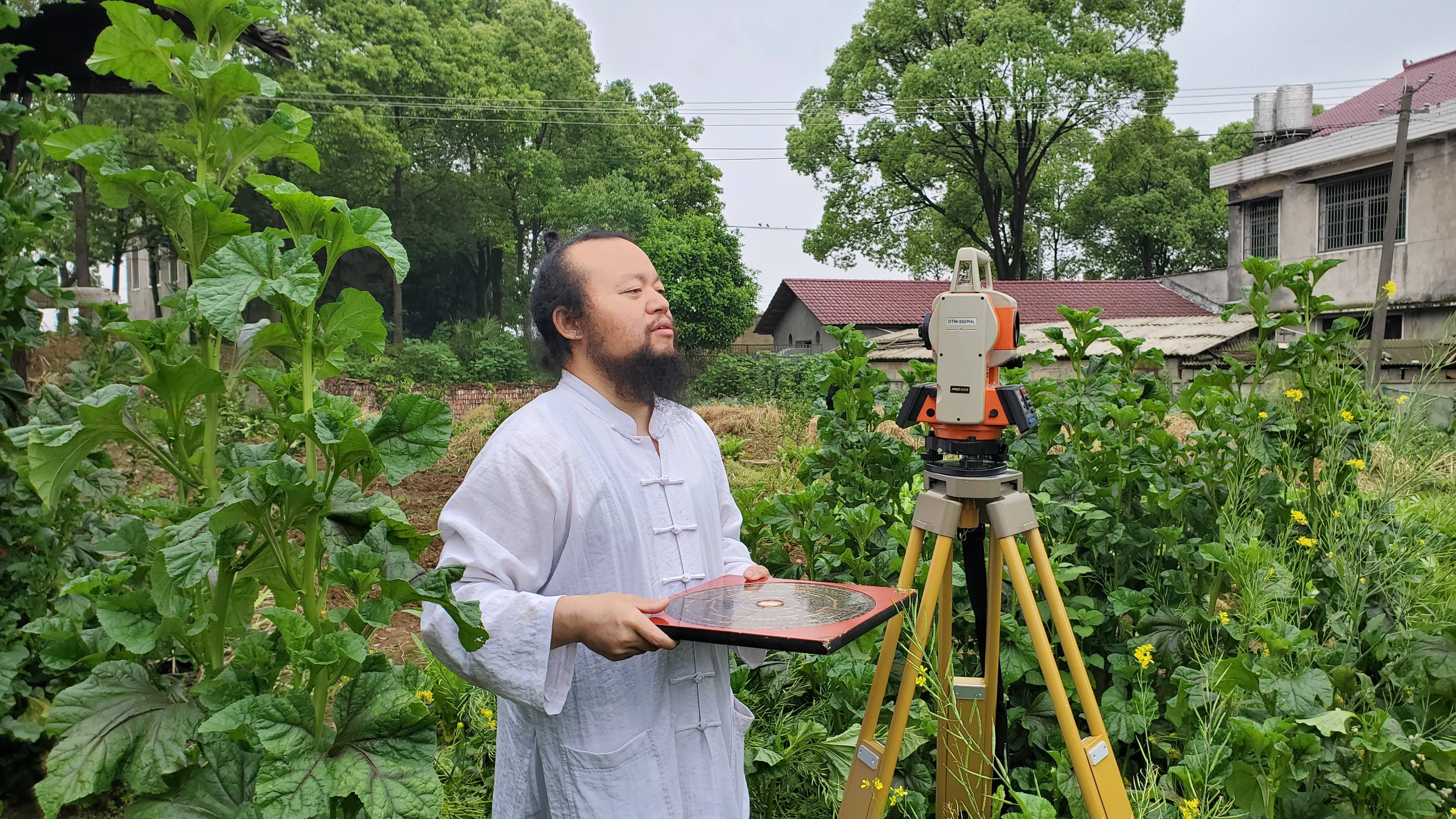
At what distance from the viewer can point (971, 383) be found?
1900 mm

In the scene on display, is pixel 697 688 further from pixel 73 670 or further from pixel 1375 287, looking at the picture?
pixel 1375 287

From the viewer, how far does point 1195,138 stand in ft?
93.9

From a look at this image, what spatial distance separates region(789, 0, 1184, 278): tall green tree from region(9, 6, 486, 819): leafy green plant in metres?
22.6

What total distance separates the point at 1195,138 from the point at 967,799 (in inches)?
1228

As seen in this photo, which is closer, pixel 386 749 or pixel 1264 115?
pixel 386 749

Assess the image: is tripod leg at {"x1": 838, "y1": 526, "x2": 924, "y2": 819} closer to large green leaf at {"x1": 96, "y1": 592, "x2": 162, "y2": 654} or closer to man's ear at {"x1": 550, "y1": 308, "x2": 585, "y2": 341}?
man's ear at {"x1": 550, "y1": 308, "x2": 585, "y2": 341}

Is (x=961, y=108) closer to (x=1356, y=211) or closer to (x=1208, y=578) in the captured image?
(x=1356, y=211)

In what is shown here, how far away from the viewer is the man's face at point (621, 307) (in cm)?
181

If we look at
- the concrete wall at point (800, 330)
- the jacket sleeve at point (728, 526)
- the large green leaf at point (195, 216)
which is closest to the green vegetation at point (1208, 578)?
the jacket sleeve at point (728, 526)

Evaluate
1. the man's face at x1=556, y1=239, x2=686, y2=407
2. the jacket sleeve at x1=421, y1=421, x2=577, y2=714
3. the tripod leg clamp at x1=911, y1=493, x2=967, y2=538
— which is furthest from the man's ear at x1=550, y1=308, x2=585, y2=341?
the tripod leg clamp at x1=911, y1=493, x2=967, y2=538

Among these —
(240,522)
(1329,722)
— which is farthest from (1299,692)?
(240,522)

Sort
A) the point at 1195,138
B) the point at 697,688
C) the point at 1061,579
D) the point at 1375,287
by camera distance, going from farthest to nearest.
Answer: the point at 1195,138
the point at 1375,287
the point at 1061,579
the point at 697,688

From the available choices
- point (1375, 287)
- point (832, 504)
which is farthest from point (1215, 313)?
point (832, 504)

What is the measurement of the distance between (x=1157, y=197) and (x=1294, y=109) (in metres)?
9.91
